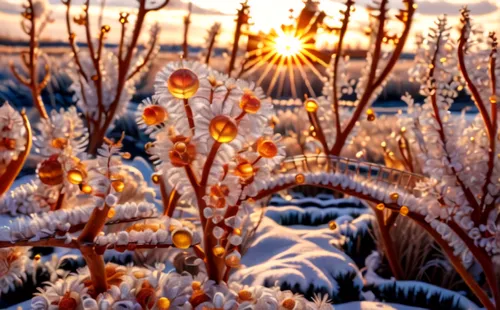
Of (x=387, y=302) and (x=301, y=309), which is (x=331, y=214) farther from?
(x=301, y=309)

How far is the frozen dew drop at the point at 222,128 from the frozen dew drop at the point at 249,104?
6 centimetres

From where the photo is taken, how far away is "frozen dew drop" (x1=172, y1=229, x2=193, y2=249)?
943mm

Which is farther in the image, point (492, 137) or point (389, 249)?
point (389, 249)

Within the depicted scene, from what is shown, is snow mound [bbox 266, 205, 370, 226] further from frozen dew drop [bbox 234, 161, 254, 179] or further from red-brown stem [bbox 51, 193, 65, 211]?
frozen dew drop [bbox 234, 161, 254, 179]

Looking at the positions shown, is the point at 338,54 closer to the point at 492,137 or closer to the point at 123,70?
the point at 492,137

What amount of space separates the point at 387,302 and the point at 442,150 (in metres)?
0.73

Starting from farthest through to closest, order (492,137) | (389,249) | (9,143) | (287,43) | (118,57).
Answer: (118,57)
(287,43)
(389,249)
(492,137)
(9,143)

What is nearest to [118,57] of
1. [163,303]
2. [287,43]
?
[287,43]

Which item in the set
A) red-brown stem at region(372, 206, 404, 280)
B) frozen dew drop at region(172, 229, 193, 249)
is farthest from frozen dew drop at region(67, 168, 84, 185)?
red-brown stem at region(372, 206, 404, 280)

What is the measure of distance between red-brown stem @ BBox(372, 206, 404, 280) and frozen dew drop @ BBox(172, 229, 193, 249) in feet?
4.06

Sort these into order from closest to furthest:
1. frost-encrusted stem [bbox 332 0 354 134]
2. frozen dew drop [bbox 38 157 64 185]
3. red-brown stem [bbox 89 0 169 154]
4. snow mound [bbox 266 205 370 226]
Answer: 1. frozen dew drop [bbox 38 157 64 185]
2. frost-encrusted stem [bbox 332 0 354 134]
3. snow mound [bbox 266 205 370 226]
4. red-brown stem [bbox 89 0 169 154]

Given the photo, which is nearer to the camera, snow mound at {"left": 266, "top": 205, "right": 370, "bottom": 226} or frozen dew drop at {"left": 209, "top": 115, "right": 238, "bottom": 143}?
frozen dew drop at {"left": 209, "top": 115, "right": 238, "bottom": 143}

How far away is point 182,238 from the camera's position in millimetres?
944

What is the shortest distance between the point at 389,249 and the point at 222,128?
4.74ft
